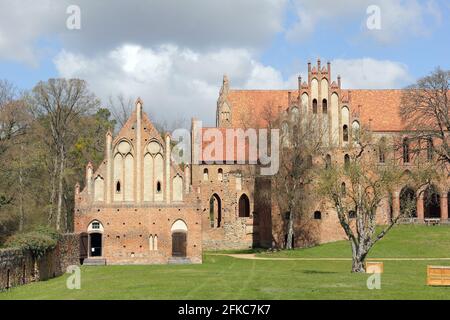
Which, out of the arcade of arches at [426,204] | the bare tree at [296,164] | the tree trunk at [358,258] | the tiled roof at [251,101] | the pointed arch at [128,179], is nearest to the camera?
the tree trunk at [358,258]

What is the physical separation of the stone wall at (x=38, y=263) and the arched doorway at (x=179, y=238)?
20.0ft

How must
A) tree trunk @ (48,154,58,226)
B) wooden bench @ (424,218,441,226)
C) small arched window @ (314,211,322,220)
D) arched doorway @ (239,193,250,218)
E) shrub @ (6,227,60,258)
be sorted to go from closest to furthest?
shrub @ (6,227,60,258) < tree trunk @ (48,154,58,226) < small arched window @ (314,211,322,220) < wooden bench @ (424,218,441,226) < arched doorway @ (239,193,250,218)

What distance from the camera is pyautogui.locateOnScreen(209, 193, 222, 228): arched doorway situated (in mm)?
60281

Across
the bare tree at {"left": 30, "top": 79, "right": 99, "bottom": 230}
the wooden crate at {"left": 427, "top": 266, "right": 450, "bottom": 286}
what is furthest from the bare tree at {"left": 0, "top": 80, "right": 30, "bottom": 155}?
the wooden crate at {"left": 427, "top": 266, "right": 450, "bottom": 286}

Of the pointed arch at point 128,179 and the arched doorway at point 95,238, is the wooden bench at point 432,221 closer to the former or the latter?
the pointed arch at point 128,179

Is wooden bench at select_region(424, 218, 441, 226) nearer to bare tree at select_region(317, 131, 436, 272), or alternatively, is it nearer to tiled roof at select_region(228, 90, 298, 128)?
tiled roof at select_region(228, 90, 298, 128)

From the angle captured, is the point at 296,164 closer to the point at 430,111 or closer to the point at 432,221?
the point at 430,111

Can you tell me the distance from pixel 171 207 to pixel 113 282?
14983 millimetres

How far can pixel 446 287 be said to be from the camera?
930 inches

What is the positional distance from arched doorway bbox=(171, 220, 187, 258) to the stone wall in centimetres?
611

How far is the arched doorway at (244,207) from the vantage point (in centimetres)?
6127

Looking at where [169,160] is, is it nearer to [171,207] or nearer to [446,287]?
[171,207]

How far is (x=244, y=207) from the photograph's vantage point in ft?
203

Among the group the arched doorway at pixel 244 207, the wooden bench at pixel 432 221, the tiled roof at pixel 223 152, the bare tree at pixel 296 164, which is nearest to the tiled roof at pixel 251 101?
the tiled roof at pixel 223 152
